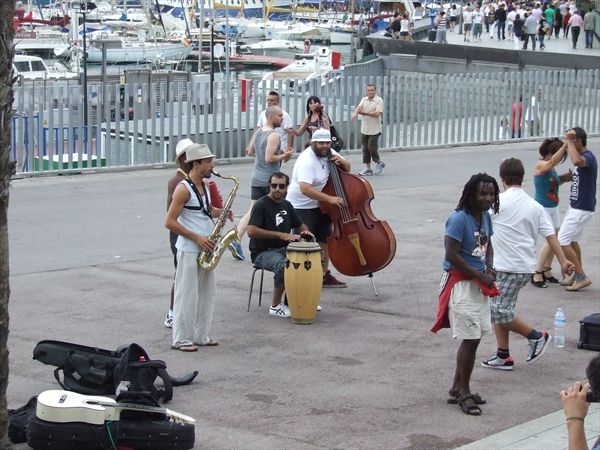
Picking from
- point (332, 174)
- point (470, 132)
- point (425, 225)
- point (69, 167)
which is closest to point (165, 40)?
point (470, 132)

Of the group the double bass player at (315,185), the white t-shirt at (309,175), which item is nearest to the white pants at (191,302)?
the double bass player at (315,185)

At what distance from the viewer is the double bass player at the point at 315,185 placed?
11.1m

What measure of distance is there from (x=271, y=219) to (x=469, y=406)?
3244 mm

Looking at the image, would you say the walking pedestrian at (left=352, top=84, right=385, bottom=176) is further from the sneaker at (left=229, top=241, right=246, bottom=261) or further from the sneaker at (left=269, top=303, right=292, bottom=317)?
the sneaker at (left=269, top=303, right=292, bottom=317)

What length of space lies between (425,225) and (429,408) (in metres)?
7.96

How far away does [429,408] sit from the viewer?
26.6 ft

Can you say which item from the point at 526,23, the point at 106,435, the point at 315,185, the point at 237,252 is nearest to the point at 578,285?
the point at 315,185

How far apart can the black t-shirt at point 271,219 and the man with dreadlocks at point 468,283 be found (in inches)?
110

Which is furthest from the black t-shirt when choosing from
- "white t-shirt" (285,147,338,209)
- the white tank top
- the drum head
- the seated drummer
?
the white tank top

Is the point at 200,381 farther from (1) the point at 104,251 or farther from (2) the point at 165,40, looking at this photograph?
(2) the point at 165,40

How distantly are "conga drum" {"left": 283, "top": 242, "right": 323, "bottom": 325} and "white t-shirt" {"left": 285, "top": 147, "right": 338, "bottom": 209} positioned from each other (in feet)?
3.56

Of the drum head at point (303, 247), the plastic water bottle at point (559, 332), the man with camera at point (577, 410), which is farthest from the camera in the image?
the drum head at point (303, 247)

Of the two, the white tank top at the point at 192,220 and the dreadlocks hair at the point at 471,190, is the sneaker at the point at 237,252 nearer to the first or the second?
the white tank top at the point at 192,220

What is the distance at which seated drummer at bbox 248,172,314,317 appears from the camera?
1052cm
